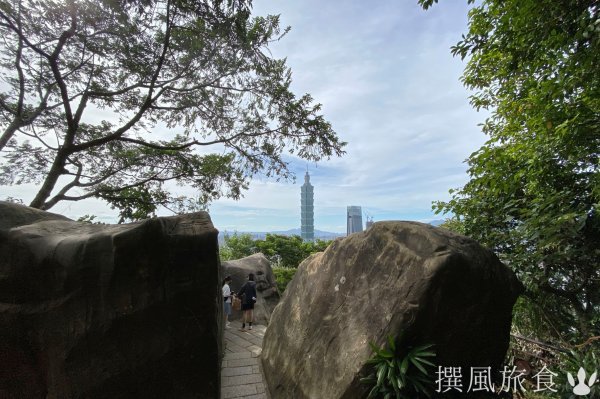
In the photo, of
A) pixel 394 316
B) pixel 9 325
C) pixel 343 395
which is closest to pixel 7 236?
pixel 9 325

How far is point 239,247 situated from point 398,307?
2146 centimetres

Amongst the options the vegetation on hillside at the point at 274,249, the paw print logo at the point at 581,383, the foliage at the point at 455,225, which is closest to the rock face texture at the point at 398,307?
the paw print logo at the point at 581,383

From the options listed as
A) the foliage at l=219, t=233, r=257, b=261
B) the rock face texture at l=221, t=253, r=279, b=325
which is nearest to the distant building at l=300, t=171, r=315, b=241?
the foliage at l=219, t=233, r=257, b=261

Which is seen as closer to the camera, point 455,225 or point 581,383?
point 581,383

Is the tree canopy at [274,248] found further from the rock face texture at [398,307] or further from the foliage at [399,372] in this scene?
the foliage at [399,372]

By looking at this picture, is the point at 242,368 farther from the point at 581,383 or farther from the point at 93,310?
the point at 581,383

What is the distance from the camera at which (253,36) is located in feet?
31.2

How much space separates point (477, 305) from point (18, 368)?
6.43 meters

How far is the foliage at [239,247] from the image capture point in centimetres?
2456

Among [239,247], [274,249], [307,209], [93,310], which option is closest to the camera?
[93,310]

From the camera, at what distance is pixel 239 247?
81.1ft

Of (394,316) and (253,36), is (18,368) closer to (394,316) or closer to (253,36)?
(394,316)

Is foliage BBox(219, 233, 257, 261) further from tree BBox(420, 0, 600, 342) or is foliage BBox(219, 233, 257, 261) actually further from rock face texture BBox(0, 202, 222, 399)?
rock face texture BBox(0, 202, 222, 399)

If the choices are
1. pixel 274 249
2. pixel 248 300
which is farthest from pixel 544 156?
pixel 274 249
